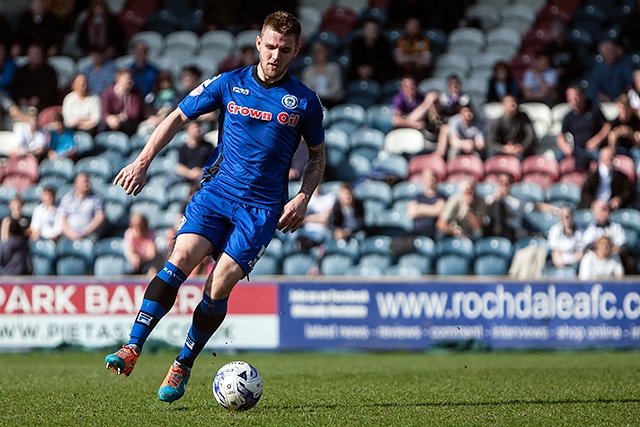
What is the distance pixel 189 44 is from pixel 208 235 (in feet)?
43.4

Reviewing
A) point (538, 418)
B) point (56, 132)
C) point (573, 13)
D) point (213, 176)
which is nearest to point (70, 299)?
point (56, 132)

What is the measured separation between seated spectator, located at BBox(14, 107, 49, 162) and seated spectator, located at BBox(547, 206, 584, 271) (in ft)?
27.1

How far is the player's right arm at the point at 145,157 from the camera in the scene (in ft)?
21.0

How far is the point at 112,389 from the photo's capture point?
25.8 ft

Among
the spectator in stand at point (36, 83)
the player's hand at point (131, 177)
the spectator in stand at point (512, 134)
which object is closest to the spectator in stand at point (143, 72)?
the spectator in stand at point (36, 83)

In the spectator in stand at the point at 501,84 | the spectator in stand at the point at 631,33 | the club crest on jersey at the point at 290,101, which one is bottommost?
→ the club crest on jersey at the point at 290,101

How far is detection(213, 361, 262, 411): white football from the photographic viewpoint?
21.1 feet

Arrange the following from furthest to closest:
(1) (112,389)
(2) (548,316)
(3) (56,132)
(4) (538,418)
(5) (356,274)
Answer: (3) (56,132) < (5) (356,274) < (2) (548,316) < (1) (112,389) < (4) (538,418)

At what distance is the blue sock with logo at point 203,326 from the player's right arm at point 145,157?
891mm

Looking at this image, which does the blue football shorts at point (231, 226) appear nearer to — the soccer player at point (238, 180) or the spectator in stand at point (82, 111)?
the soccer player at point (238, 180)

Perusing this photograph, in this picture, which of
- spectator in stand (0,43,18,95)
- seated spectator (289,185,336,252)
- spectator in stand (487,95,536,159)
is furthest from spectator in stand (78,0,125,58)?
spectator in stand (487,95,536,159)

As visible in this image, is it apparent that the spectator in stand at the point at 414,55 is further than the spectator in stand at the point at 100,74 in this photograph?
Yes

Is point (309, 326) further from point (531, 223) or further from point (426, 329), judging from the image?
point (531, 223)

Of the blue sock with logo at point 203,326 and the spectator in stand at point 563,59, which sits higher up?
the spectator in stand at point 563,59
